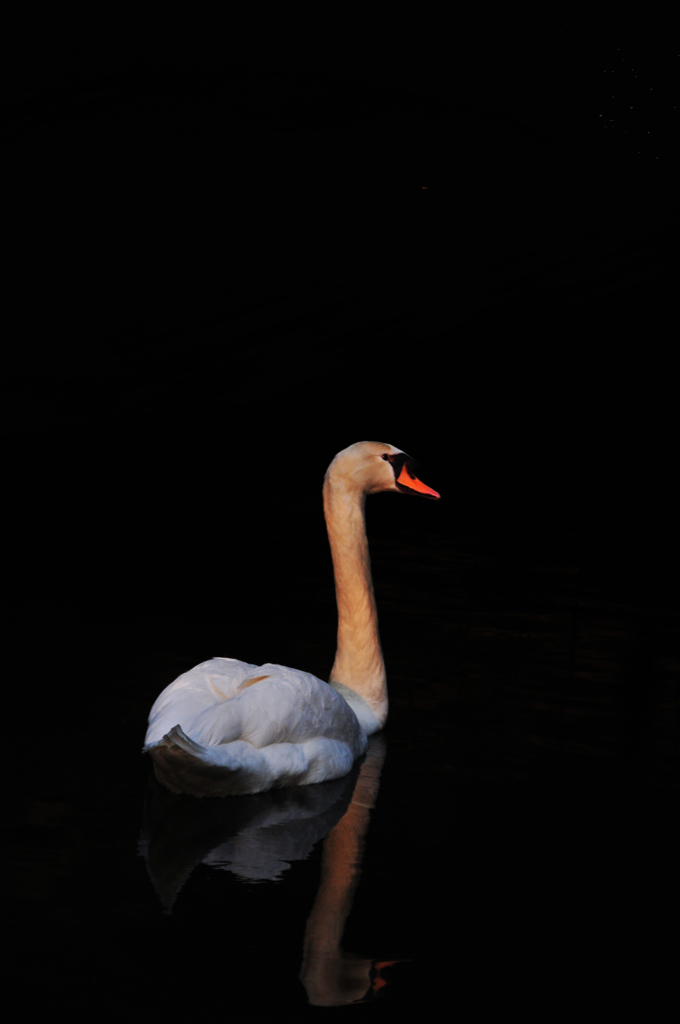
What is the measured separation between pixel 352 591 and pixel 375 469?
571mm

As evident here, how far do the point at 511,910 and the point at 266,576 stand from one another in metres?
4.78

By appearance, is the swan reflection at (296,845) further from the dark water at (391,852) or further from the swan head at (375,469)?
the swan head at (375,469)

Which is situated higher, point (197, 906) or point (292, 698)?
point (292, 698)

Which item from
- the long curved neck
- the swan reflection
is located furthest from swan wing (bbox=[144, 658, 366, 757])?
the long curved neck

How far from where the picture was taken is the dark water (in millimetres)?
3268

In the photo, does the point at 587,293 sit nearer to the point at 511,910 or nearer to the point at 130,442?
the point at 130,442

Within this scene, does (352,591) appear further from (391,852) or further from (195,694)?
(391,852)

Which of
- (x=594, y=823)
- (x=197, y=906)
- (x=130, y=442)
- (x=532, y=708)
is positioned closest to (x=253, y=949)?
(x=197, y=906)

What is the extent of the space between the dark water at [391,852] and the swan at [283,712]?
120 mm

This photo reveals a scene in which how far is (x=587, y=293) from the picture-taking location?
23984mm

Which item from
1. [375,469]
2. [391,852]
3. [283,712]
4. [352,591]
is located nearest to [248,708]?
[283,712]

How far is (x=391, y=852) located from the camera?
411 centimetres

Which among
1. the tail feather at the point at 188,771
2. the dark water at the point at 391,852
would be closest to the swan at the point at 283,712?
the tail feather at the point at 188,771

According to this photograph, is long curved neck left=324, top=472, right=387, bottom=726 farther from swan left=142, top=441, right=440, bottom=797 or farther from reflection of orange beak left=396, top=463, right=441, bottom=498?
reflection of orange beak left=396, top=463, right=441, bottom=498
